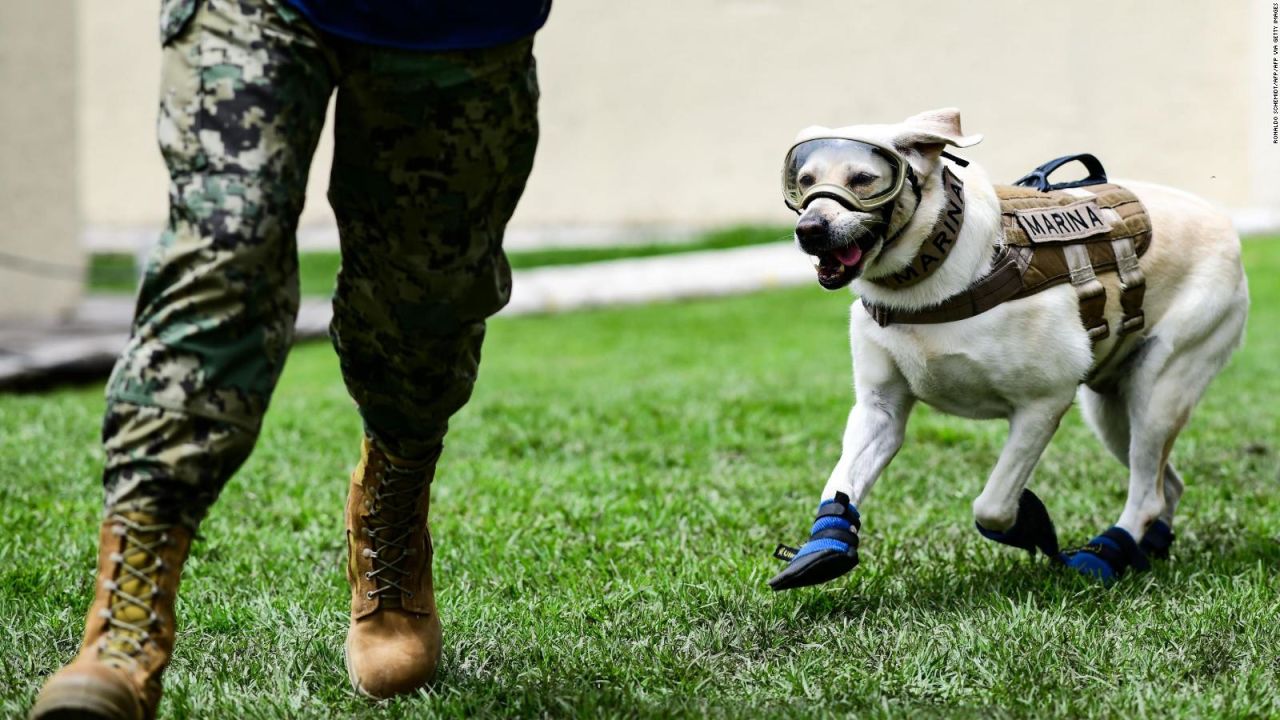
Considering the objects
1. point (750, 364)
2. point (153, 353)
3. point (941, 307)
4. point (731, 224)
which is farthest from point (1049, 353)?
point (731, 224)

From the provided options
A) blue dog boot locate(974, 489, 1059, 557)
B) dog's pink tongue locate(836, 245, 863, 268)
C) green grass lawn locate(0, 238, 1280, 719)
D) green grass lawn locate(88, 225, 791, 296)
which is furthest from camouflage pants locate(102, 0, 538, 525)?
green grass lawn locate(88, 225, 791, 296)

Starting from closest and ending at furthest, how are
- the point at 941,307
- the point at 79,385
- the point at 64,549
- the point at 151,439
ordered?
1. the point at 151,439
2. the point at 941,307
3. the point at 64,549
4. the point at 79,385

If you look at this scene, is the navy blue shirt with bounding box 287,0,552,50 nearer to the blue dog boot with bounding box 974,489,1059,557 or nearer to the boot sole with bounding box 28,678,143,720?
the boot sole with bounding box 28,678,143,720

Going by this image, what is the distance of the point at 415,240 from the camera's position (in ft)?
8.20

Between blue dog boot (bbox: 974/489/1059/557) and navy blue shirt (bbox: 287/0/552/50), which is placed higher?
navy blue shirt (bbox: 287/0/552/50)

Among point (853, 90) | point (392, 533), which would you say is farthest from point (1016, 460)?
point (853, 90)

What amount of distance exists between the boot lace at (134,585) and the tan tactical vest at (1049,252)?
1918mm

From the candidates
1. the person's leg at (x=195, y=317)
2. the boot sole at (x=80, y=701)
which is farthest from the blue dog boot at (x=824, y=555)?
the boot sole at (x=80, y=701)

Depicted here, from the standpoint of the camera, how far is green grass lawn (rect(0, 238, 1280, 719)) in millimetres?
2795

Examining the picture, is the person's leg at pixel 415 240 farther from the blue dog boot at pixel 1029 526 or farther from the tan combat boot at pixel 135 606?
the blue dog boot at pixel 1029 526

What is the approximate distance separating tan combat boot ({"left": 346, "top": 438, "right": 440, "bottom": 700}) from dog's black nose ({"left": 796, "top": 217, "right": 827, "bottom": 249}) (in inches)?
39.0

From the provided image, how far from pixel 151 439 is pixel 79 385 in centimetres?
857

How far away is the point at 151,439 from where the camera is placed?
221cm

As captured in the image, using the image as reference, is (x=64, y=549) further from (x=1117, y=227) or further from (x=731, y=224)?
(x=731, y=224)
